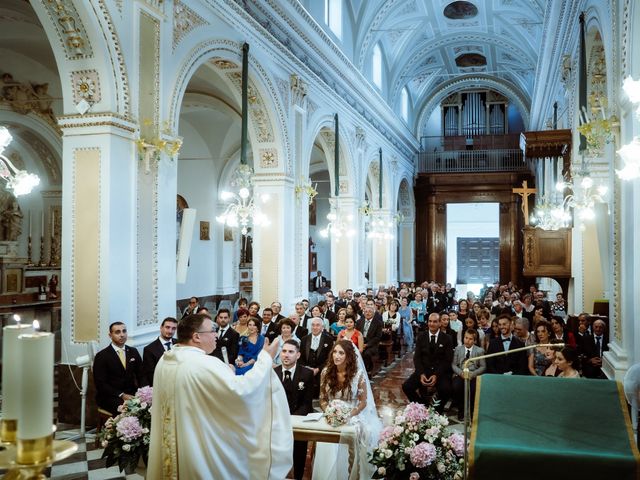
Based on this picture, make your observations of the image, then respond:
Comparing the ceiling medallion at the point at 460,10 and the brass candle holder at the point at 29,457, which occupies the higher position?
the ceiling medallion at the point at 460,10

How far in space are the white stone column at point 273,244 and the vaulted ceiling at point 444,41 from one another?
423 centimetres

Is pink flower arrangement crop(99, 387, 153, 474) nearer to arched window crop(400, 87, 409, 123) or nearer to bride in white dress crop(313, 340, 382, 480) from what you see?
bride in white dress crop(313, 340, 382, 480)

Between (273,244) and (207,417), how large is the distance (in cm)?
832

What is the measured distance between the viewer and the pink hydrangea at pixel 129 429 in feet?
15.1

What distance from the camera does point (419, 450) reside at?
4.03 m

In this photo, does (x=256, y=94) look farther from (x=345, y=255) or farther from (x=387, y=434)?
(x=387, y=434)

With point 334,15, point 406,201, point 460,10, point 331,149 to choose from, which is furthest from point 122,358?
point 406,201

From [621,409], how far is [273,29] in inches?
378

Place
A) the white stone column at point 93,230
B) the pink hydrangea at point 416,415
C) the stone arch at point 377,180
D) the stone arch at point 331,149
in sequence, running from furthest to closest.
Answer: the stone arch at point 377,180 → the stone arch at point 331,149 → the white stone column at point 93,230 → the pink hydrangea at point 416,415

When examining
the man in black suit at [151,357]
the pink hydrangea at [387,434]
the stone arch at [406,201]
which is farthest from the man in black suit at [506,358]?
the stone arch at [406,201]

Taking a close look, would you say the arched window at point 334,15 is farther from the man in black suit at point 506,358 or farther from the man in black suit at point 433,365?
the man in black suit at point 506,358

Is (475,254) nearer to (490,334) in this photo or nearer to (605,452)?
(490,334)

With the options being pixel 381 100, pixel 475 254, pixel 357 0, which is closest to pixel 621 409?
pixel 357 0

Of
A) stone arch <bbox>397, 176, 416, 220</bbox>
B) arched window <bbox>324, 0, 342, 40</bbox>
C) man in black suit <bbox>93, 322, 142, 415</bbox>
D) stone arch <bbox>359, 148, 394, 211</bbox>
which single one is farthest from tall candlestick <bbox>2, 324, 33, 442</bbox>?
stone arch <bbox>397, 176, 416, 220</bbox>
